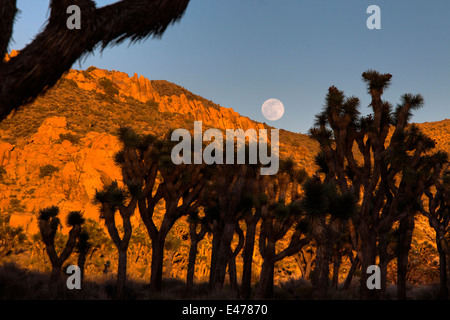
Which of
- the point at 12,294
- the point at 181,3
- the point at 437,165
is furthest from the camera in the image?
the point at 437,165

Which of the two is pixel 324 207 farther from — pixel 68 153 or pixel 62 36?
pixel 68 153

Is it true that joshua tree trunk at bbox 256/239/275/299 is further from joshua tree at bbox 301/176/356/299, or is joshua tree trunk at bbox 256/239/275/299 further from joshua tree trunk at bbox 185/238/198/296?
joshua tree trunk at bbox 185/238/198/296

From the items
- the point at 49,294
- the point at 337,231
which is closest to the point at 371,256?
the point at 337,231

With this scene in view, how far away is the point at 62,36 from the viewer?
17.0ft

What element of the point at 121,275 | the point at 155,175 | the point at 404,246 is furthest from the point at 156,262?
the point at 404,246

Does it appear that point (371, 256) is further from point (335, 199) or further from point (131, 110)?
point (131, 110)

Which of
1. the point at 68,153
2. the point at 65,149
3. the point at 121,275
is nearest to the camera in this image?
the point at 121,275

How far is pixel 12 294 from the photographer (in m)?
11.9

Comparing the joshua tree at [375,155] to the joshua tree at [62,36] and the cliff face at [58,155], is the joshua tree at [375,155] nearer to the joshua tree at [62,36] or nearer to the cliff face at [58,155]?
the joshua tree at [62,36]

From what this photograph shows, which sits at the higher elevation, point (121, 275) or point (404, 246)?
point (404, 246)

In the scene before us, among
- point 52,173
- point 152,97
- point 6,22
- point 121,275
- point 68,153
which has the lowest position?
point 121,275

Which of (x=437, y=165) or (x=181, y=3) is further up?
(x=181, y=3)

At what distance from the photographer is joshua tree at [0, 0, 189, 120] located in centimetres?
506
